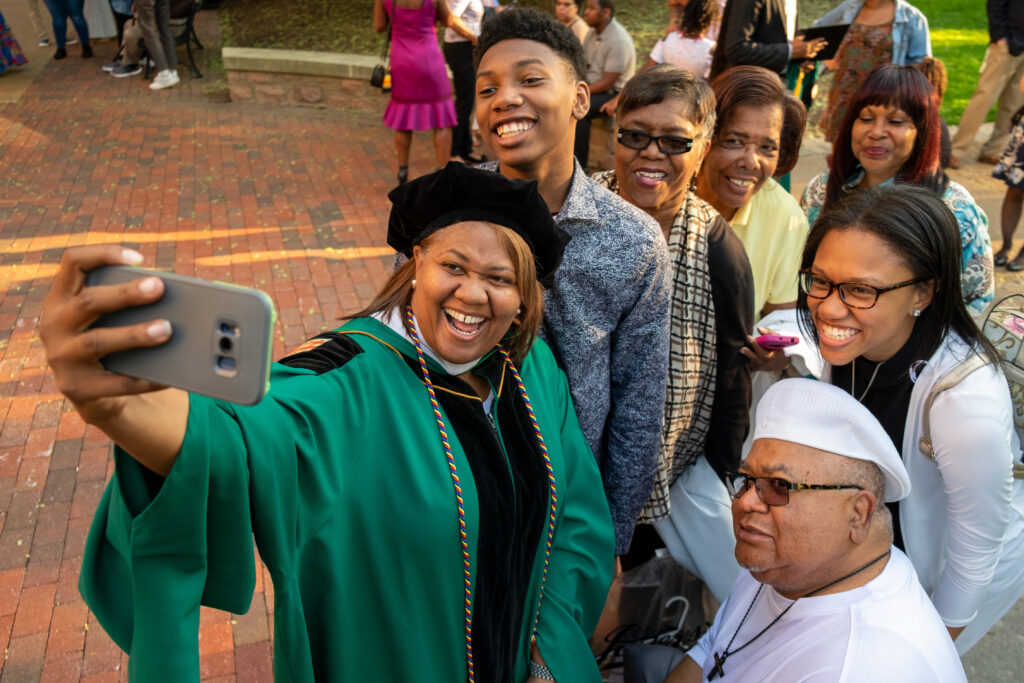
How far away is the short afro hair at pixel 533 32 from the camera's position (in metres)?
2.26

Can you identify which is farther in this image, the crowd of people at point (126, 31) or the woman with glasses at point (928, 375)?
the crowd of people at point (126, 31)

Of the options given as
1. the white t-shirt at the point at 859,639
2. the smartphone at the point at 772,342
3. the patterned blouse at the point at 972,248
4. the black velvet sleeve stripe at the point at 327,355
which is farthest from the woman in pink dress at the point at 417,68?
the white t-shirt at the point at 859,639

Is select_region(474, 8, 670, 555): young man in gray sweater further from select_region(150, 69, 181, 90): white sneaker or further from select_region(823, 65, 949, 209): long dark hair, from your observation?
select_region(150, 69, 181, 90): white sneaker

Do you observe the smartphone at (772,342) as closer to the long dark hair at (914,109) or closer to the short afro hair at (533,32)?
the long dark hair at (914,109)

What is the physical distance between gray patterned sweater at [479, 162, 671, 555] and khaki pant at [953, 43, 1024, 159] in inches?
284

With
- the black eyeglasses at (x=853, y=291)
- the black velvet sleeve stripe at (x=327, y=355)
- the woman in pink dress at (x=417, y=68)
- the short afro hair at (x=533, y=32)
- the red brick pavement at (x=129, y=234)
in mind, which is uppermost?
the short afro hair at (x=533, y=32)

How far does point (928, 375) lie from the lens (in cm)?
206

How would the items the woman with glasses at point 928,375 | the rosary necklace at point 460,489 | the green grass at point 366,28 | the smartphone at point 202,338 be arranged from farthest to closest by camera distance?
the green grass at point 366,28
the woman with glasses at point 928,375
the rosary necklace at point 460,489
the smartphone at point 202,338

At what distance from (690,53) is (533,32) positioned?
4344 mm

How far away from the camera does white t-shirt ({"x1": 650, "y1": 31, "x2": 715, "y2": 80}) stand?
6090mm

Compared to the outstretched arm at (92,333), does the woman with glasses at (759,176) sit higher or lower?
lower

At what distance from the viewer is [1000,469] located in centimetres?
195

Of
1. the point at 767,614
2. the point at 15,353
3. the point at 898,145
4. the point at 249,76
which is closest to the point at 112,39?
the point at 249,76

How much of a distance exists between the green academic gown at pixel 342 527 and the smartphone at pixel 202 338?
217 millimetres
